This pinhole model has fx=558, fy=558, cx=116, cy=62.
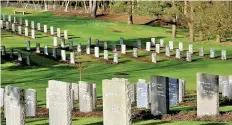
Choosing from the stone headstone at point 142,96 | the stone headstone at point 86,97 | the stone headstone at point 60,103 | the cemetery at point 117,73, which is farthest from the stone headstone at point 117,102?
the stone headstone at point 142,96

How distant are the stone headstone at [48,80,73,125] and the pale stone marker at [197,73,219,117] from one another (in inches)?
172

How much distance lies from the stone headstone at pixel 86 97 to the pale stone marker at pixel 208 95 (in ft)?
15.1

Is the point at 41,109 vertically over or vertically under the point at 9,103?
under

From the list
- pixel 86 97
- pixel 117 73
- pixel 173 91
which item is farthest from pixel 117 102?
pixel 117 73

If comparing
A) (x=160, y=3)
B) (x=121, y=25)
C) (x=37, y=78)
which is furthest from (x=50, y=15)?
(x=37, y=78)

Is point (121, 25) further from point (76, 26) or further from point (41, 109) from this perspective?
point (41, 109)

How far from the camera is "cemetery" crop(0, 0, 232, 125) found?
1666cm

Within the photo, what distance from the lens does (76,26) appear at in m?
67.0

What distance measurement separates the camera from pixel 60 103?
16156 mm

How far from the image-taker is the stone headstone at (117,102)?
15.0 meters

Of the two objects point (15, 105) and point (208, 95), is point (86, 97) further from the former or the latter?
point (208, 95)

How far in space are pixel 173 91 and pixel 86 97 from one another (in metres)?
3.26

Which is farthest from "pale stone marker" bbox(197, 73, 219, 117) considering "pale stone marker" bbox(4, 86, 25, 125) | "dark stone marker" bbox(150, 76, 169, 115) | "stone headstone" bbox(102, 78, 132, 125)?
"pale stone marker" bbox(4, 86, 25, 125)

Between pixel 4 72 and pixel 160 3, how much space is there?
3489cm
